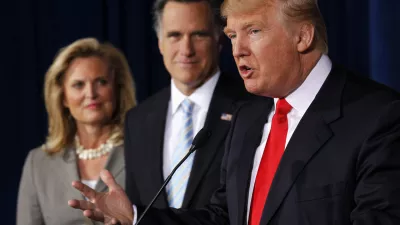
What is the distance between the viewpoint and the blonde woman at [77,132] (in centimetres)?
313

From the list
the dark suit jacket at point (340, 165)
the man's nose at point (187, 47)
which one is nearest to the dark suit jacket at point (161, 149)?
the man's nose at point (187, 47)

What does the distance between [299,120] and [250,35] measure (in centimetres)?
26

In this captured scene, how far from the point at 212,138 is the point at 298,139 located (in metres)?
0.83

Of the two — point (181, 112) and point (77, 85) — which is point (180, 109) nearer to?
point (181, 112)

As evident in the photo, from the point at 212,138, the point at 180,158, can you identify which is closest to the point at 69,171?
the point at 180,158

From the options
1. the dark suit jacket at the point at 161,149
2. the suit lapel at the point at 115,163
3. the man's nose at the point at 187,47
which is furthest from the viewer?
the suit lapel at the point at 115,163

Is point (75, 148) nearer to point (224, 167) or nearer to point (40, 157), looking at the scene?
point (40, 157)

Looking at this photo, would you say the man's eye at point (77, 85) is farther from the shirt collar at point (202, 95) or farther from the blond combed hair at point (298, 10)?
the blond combed hair at point (298, 10)

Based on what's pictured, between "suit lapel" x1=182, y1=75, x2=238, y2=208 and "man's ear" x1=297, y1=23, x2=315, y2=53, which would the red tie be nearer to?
"man's ear" x1=297, y1=23, x2=315, y2=53

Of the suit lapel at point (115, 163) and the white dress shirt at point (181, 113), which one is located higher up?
the white dress shirt at point (181, 113)

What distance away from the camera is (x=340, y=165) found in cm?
167

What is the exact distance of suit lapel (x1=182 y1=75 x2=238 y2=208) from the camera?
8.34 feet

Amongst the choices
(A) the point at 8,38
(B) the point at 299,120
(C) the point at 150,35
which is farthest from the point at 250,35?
(A) the point at 8,38

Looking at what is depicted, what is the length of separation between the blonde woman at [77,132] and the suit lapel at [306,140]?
1.47 metres
